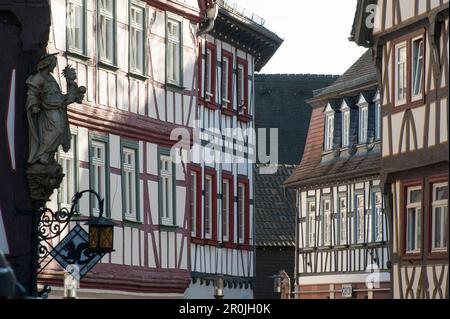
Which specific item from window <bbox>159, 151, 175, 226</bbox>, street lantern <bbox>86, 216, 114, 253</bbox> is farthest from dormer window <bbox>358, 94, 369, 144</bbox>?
street lantern <bbox>86, 216, 114, 253</bbox>

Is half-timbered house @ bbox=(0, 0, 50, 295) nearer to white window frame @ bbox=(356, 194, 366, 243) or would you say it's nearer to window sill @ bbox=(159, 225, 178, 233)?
window sill @ bbox=(159, 225, 178, 233)

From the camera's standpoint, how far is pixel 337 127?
59000 millimetres

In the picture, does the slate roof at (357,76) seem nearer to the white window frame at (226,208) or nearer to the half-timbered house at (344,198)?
the half-timbered house at (344,198)

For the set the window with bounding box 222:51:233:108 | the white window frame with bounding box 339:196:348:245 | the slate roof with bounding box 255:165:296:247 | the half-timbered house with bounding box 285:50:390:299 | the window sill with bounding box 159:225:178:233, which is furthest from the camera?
the slate roof with bounding box 255:165:296:247

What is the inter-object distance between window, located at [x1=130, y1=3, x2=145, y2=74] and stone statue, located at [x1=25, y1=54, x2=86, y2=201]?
13.3 meters

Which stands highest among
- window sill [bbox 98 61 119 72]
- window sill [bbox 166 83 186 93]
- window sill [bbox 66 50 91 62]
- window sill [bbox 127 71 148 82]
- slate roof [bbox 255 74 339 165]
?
slate roof [bbox 255 74 339 165]

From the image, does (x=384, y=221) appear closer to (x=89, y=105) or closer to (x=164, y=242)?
(x=164, y=242)

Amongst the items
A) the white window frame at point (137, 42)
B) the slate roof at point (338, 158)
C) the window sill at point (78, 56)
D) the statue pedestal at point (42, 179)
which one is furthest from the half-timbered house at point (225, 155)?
the statue pedestal at point (42, 179)

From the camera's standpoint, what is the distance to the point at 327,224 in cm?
5925

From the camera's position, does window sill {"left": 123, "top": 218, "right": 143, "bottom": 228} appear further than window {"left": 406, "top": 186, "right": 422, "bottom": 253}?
Yes

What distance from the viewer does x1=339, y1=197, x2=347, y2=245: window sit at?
2275 inches

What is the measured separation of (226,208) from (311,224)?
10627mm
